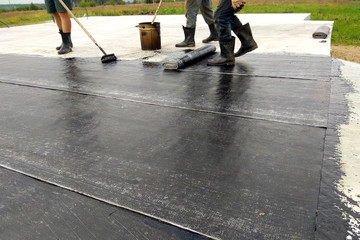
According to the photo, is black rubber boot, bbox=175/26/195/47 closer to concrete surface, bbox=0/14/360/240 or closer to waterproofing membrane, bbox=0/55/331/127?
concrete surface, bbox=0/14/360/240

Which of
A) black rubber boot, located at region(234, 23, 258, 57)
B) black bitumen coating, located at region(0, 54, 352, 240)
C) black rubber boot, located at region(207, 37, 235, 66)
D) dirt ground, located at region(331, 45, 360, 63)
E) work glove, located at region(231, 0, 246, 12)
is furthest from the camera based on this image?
dirt ground, located at region(331, 45, 360, 63)

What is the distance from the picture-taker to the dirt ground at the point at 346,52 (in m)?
5.44

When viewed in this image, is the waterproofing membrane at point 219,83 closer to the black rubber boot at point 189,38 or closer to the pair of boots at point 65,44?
the pair of boots at point 65,44

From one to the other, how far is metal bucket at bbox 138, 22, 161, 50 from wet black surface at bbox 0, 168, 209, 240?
3734mm

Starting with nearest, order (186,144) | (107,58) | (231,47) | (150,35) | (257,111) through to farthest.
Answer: (186,144) < (257,111) < (231,47) < (107,58) < (150,35)

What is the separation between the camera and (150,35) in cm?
473

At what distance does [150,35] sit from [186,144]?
3.38 metres

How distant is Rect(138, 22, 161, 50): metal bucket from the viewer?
4.68 meters

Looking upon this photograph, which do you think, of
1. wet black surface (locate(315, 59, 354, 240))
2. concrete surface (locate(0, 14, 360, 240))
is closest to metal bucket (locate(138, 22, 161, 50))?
concrete surface (locate(0, 14, 360, 240))

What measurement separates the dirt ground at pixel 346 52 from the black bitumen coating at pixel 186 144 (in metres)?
2.63

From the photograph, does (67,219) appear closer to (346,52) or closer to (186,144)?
(186,144)

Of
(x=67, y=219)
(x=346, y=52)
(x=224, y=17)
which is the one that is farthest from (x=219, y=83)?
(x=346, y=52)

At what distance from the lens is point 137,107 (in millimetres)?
2416

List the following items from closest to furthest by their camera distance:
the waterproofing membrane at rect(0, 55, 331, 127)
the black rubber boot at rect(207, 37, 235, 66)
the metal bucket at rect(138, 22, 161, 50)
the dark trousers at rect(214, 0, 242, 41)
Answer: the waterproofing membrane at rect(0, 55, 331, 127) < the dark trousers at rect(214, 0, 242, 41) < the black rubber boot at rect(207, 37, 235, 66) < the metal bucket at rect(138, 22, 161, 50)
